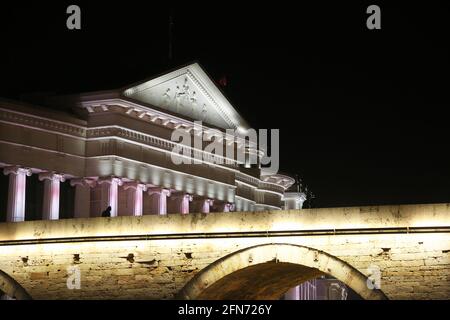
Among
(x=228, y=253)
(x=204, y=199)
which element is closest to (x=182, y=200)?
(x=204, y=199)

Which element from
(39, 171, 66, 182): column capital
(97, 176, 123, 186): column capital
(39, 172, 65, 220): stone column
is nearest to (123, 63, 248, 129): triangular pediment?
(97, 176, 123, 186): column capital

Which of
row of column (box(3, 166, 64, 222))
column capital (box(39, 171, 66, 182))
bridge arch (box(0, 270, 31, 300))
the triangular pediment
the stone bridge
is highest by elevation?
the triangular pediment

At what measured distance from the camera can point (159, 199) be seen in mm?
54469

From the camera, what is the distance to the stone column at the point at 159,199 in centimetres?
5422

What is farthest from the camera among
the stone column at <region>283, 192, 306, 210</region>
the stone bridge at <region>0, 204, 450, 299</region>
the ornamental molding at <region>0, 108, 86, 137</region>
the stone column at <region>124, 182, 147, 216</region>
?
the stone column at <region>283, 192, 306, 210</region>

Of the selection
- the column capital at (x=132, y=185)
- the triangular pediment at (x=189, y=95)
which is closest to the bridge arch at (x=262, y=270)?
the column capital at (x=132, y=185)

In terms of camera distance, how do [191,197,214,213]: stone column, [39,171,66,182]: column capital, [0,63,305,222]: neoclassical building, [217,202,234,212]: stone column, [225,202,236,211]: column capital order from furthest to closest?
[225,202,236,211]: column capital
[217,202,234,212]: stone column
[191,197,214,213]: stone column
[39,171,66,182]: column capital
[0,63,305,222]: neoclassical building

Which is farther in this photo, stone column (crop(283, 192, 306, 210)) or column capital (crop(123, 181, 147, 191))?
stone column (crop(283, 192, 306, 210))

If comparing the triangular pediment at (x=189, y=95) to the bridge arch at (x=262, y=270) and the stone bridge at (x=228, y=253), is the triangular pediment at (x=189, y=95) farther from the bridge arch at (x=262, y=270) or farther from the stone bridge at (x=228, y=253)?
the bridge arch at (x=262, y=270)

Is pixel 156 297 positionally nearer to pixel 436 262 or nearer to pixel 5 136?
pixel 436 262

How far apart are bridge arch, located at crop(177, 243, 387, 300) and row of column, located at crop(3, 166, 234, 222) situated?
16845mm

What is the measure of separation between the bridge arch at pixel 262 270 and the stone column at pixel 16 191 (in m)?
16.5

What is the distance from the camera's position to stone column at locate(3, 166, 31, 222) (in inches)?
1852

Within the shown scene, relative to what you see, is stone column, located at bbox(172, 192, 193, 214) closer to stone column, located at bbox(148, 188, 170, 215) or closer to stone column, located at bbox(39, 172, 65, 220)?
stone column, located at bbox(148, 188, 170, 215)
